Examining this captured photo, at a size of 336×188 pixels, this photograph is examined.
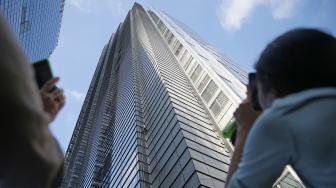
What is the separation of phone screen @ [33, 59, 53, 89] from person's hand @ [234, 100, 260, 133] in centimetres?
136

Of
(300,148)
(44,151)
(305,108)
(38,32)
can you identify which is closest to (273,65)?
(305,108)

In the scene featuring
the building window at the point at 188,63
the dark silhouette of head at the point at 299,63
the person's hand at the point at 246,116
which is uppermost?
the dark silhouette of head at the point at 299,63

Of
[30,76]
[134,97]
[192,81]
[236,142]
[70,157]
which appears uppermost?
[30,76]

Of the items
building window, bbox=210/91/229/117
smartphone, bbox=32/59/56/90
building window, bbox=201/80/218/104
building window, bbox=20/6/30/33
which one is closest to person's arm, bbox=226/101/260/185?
smartphone, bbox=32/59/56/90

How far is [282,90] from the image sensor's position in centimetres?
221

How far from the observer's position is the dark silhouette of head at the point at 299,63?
2135mm

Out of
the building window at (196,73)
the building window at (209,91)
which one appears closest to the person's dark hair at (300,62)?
the building window at (209,91)

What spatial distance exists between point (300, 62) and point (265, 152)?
540 millimetres

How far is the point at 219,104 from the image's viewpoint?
35.5 metres

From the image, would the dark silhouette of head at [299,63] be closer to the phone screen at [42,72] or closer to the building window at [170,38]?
the phone screen at [42,72]

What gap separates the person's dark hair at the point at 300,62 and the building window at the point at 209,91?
35467mm

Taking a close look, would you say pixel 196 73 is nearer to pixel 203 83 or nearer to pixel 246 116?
pixel 203 83

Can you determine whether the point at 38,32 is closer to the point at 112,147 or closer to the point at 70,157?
the point at 70,157

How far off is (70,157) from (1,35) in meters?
76.3
